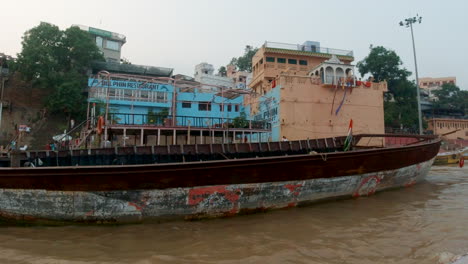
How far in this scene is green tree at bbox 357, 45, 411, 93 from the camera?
32.8 metres

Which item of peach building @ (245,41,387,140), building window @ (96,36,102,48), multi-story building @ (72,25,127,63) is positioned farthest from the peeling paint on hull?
building window @ (96,36,102,48)

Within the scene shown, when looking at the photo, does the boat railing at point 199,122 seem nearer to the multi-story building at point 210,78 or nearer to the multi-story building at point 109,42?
the multi-story building at point 210,78

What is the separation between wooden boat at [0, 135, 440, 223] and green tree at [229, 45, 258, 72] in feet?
127

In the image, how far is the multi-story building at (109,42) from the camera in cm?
3675

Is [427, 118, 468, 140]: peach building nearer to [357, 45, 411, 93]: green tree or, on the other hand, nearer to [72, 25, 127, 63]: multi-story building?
[357, 45, 411, 93]: green tree

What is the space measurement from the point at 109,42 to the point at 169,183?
3874 centimetres

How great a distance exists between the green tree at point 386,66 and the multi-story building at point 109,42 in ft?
110

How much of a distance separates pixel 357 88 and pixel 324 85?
9.25 ft

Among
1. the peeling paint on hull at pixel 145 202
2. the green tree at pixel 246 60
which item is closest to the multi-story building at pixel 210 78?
the green tree at pixel 246 60

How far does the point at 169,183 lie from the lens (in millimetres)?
5883

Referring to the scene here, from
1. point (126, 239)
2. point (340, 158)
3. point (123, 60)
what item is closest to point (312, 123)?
point (340, 158)

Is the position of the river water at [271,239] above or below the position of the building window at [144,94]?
below

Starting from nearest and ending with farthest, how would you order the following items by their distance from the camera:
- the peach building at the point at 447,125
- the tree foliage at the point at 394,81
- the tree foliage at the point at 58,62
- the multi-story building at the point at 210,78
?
the tree foliage at the point at 58,62 → the tree foliage at the point at 394,81 → the peach building at the point at 447,125 → the multi-story building at the point at 210,78

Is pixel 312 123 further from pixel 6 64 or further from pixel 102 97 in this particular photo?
pixel 6 64
